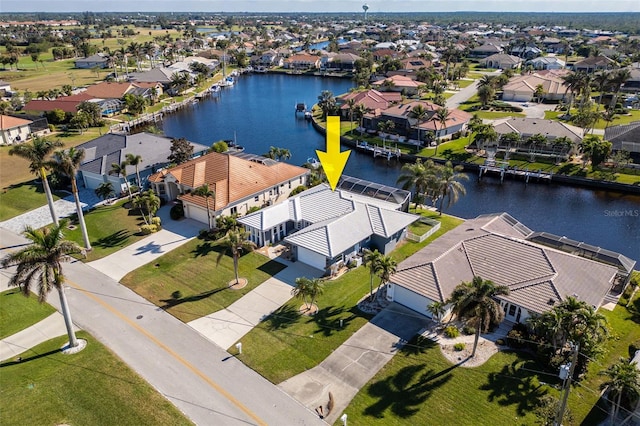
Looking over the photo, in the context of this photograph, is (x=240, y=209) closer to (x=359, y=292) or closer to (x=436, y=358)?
(x=359, y=292)

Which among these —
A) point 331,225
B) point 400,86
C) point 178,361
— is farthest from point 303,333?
point 400,86

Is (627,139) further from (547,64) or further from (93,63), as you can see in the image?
(93,63)

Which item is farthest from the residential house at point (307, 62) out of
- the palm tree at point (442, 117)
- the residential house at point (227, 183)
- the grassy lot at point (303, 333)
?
the grassy lot at point (303, 333)

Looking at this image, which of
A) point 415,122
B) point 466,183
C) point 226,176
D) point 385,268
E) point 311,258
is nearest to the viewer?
point 385,268

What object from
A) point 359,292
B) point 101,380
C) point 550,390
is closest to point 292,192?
point 359,292

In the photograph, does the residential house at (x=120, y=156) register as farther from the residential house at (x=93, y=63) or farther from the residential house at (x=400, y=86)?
the residential house at (x=93, y=63)
